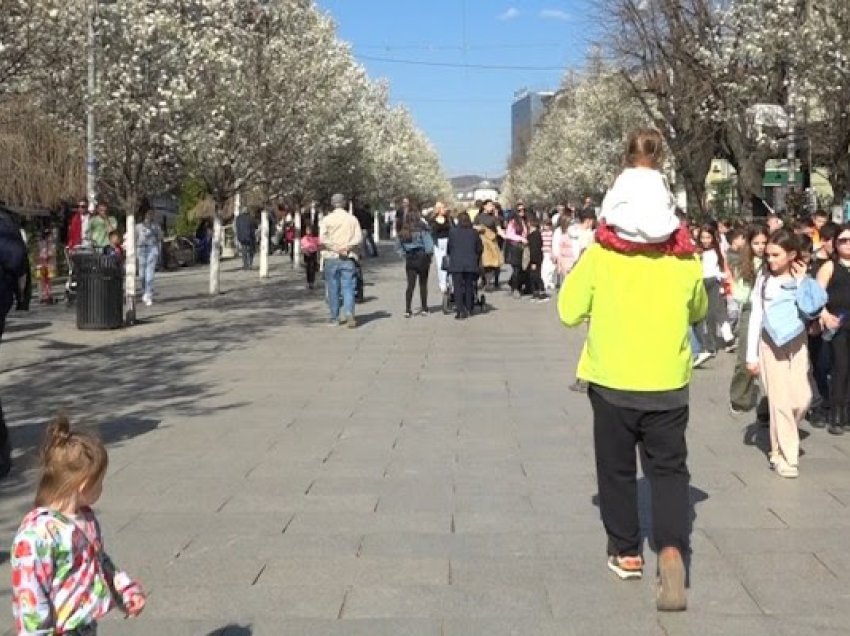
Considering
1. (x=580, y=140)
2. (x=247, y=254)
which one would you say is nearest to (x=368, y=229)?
(x=247, y=254)

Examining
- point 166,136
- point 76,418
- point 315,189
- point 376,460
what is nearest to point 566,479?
point 376,460

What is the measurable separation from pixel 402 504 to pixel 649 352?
2.31 metres

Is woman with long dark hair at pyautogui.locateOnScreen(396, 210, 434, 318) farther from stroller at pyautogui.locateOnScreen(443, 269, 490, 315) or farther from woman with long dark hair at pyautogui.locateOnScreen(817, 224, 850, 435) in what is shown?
woman with long dark hair at pyautogui.locateOnScreen(817, 224, 850, 435)

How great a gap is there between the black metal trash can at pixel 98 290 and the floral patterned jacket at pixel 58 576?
43.5 ft

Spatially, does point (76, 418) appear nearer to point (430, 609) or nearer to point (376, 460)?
point (376, 460)

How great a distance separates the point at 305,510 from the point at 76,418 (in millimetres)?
3915

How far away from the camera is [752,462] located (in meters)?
8.32

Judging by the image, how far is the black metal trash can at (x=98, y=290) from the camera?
648 inches

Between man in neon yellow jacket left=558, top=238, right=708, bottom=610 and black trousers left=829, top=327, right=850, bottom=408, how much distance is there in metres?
4.55

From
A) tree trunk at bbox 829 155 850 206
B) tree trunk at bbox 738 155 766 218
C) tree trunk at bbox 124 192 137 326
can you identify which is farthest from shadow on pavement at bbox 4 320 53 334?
tree trunk at bbox 738 155 766 218

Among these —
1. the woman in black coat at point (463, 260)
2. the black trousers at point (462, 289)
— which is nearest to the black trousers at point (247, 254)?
the woman in black coat at point (463, 260)

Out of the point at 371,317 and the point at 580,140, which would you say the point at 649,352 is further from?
the point at 580,140

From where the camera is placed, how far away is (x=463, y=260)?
767 inches

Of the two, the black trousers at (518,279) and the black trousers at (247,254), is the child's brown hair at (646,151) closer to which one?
the black trousers at (518,279)
